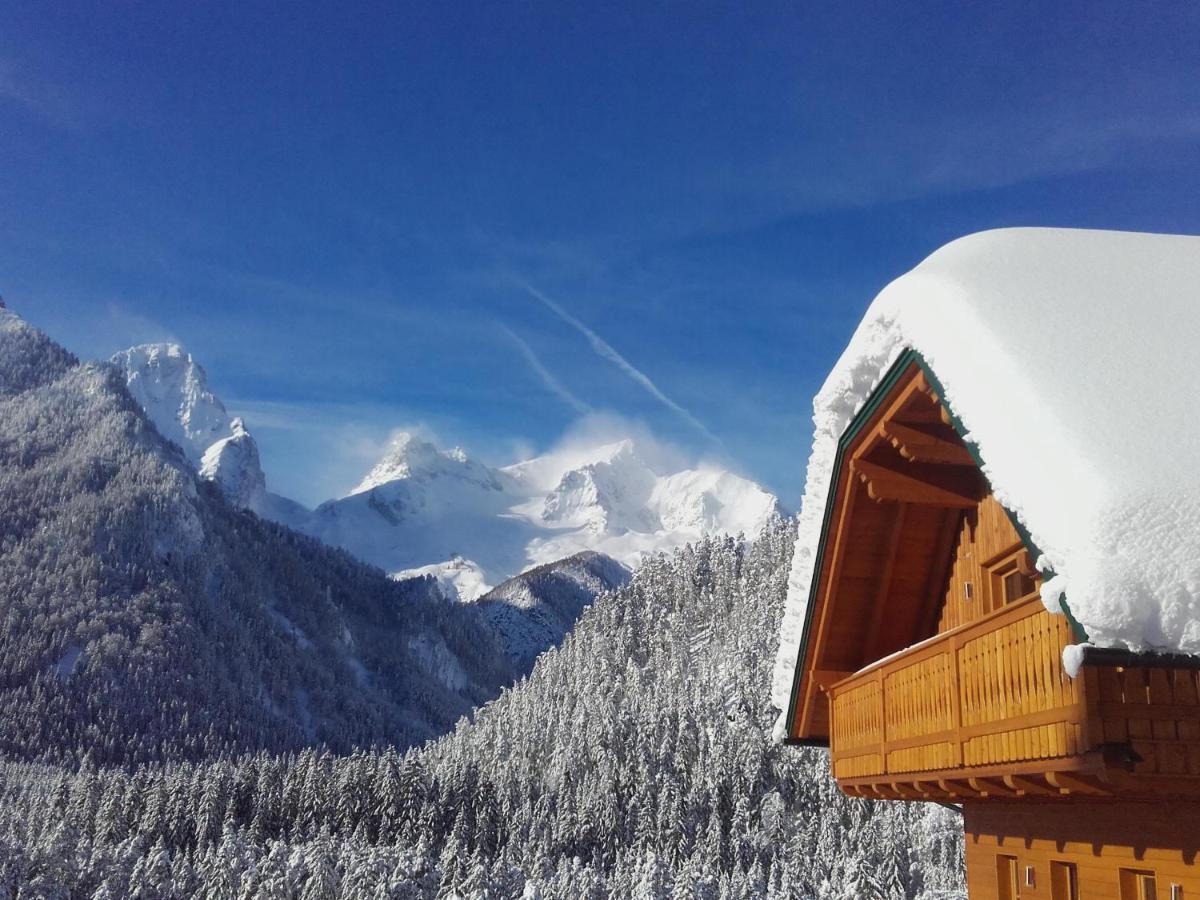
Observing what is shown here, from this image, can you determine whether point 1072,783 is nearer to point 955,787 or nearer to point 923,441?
point 955,787

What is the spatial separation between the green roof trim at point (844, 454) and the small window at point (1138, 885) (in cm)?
260

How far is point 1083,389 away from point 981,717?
8.27 feet

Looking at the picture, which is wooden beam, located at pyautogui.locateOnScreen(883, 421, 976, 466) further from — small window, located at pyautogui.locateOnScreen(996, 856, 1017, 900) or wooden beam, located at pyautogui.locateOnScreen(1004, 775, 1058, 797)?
small window, located at pyautogui.locateOnScreen(996, 856, 1017, 900)

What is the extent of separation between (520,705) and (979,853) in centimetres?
12994

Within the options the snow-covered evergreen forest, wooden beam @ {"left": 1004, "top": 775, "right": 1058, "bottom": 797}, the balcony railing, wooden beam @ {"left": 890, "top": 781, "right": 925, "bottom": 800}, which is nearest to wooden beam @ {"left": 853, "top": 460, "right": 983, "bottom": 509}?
the balcony railing

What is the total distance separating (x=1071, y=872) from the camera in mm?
8086

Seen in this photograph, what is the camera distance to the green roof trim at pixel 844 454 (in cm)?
564

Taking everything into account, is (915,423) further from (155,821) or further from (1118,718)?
(155,821)

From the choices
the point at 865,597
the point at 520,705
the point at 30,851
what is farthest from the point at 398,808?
the point at 865,597

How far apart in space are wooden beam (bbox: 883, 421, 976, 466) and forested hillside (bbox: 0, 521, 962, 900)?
1929 inches

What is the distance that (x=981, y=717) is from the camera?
22.9 ft

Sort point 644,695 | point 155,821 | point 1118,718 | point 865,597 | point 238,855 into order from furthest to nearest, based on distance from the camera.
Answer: point 644,695 < point 155,821 < point 238,855 < point 865,597 < point 1118,718

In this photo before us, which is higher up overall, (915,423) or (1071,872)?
(915,423)

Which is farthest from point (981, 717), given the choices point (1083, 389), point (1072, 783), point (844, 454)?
point (844, 454)
